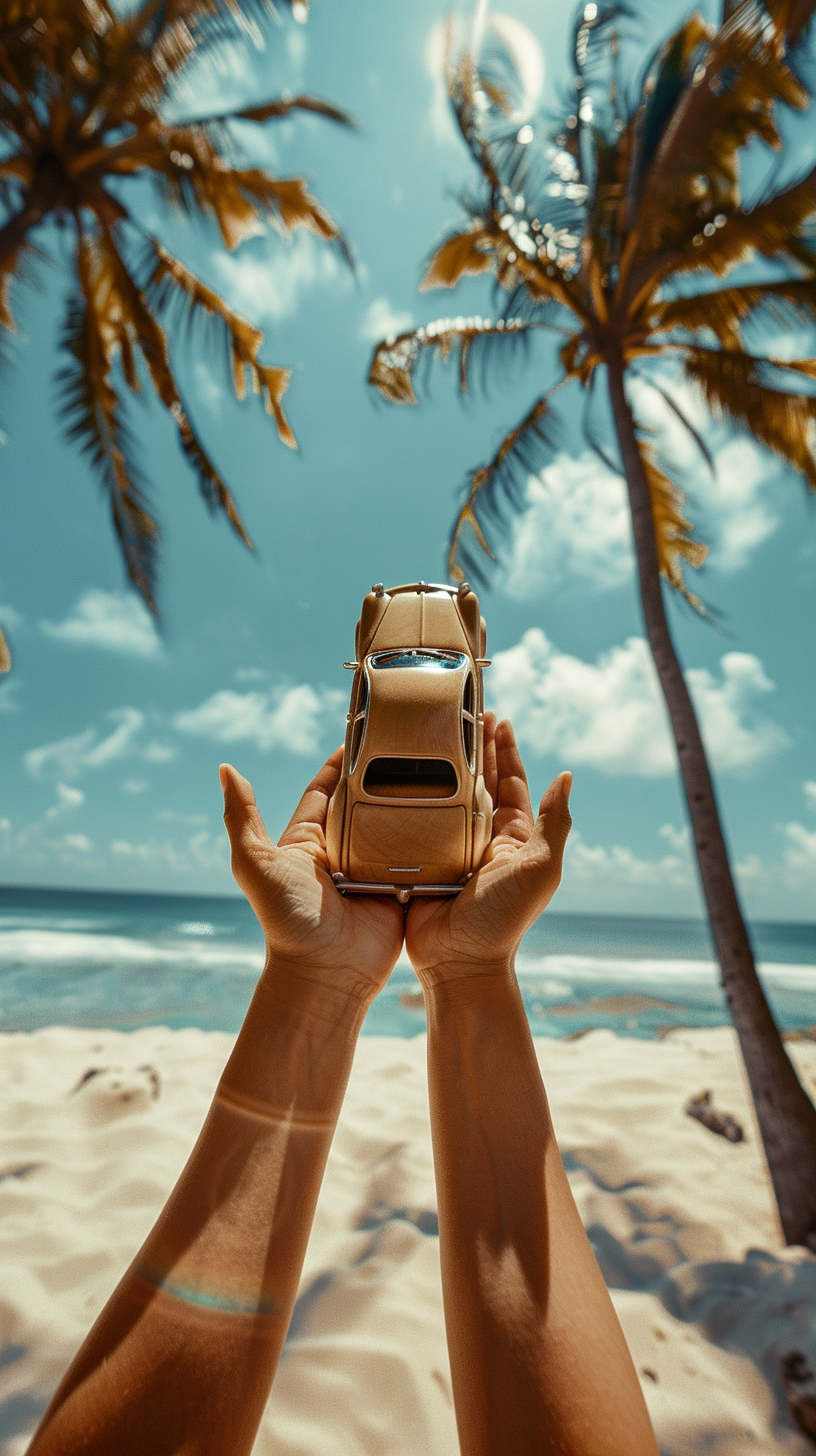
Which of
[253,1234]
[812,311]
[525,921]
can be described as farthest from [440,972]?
[812,311]

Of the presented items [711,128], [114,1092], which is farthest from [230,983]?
[711,128]

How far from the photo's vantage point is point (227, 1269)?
1114 millimetres

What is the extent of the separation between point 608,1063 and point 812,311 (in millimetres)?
6163

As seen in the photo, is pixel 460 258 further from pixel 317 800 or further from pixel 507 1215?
pixel 507 1215

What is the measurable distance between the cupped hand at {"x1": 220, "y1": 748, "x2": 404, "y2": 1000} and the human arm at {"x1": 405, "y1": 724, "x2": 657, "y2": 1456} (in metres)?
0.10

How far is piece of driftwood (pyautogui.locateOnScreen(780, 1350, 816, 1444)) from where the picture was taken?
6.69 ft

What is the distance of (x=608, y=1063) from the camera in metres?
6.07

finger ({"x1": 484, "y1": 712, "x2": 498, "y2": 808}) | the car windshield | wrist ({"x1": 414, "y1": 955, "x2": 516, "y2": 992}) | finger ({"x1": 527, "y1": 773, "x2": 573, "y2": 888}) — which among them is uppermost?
the car windshield

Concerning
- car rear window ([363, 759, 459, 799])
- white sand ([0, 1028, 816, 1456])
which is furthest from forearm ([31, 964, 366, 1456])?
white sand ([0, 1028, 816, 1456])

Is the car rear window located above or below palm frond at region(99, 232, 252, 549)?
below

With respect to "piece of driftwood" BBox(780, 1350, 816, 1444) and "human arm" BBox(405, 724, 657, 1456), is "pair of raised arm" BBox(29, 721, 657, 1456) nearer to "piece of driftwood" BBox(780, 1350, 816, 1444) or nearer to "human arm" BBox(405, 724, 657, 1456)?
"human arm" BBox(405, 724, 657, 1456)

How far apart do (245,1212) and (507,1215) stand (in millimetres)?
453

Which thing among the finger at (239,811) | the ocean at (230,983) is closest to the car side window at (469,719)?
the finger at (239,811)

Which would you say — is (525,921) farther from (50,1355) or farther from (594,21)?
(594,21)
